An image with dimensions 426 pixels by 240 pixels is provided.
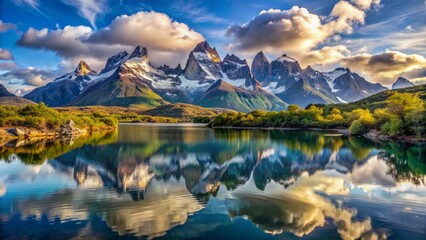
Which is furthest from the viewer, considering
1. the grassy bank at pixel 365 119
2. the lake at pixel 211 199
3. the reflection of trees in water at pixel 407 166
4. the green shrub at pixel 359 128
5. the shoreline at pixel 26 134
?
the green shrub at pixel 359 128

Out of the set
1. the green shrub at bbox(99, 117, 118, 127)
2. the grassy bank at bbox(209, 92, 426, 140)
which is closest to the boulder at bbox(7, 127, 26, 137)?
the green shrub at bbox(99, 117, 118, 127)

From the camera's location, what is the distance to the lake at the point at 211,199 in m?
15.9

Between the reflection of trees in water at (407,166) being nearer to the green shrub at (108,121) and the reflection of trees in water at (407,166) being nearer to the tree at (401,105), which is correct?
the tree at (401,105)

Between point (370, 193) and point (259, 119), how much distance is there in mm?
135808

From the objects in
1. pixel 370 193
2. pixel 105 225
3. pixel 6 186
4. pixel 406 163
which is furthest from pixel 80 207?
pixel 406 163

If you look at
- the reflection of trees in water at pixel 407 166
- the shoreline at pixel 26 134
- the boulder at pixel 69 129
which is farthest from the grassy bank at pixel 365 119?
the boulder at pixel 69 129

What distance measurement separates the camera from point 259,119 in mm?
159375

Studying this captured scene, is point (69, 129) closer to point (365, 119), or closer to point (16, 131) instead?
point (16, 131)

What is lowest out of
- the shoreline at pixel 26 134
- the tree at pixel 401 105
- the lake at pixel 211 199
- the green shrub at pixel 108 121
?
the lake at pixel 211 199

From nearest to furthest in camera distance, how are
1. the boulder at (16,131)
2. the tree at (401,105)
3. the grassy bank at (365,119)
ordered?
the grassy bank at (365,119)
the tree at (401,105)
the boulder at (16,131)

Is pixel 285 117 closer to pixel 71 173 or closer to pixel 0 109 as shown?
pixel 0 109

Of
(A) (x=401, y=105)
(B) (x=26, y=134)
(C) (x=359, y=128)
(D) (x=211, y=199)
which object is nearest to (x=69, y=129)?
(B) (x=26, y=134)

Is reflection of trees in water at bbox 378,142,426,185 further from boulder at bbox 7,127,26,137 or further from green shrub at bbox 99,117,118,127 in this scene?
green shrub at bbox 99,117,118,127

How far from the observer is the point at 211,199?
2233 centimetres
